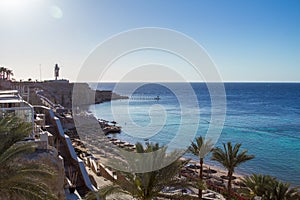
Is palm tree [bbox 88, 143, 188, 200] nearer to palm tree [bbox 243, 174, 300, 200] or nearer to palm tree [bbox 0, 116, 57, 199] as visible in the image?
palm tree [bbox 0, 116, 57, 199]

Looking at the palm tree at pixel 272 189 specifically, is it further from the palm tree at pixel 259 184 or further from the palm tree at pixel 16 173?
the palm tree at pixel 16 173

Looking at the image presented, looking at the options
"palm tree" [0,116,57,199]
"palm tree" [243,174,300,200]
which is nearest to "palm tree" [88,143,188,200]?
"palm tree" [0,116,57,199]

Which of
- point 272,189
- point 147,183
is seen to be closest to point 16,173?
point 147,183

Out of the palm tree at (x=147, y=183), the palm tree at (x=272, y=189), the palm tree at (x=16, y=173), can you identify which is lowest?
the palm tree at (x=272, y=189)

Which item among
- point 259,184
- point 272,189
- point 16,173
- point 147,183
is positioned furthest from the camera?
point 259,184

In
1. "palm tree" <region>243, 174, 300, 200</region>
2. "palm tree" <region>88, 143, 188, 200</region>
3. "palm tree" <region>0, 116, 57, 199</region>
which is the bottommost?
"palm tree" <region>243, 174, 300, 200</region>

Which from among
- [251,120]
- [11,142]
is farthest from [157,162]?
[251,120]

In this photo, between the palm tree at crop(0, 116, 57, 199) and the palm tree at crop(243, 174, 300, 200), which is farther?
the palm tree at crop(243, 174, 300, 200)

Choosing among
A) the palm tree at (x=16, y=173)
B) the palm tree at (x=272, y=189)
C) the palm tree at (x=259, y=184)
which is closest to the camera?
the palm tree at (x=16, y=173)

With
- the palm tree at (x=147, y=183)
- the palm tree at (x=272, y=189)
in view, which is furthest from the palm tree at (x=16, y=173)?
the palm tree at (x=272, y=189)

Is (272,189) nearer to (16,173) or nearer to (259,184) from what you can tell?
(259,184)

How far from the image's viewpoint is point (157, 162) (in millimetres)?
9797

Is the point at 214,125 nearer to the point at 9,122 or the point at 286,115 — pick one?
the point at 286,115

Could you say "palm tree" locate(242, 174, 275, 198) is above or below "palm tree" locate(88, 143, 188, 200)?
below
